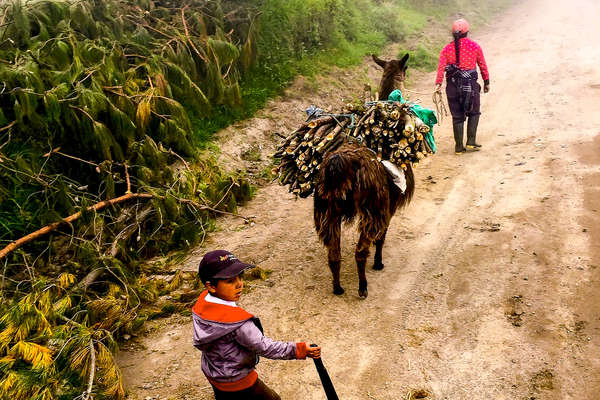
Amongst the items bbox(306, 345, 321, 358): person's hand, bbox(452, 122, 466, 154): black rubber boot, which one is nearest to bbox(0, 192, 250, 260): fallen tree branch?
bbox(306, 345, 321, 358): person's hand

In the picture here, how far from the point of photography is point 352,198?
14.0 ft

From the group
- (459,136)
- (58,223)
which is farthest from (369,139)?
(459,136)

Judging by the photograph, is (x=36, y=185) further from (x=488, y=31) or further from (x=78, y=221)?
(x=488, y=31)

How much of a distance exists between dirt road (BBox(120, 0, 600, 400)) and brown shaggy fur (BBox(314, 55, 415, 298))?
2.07 feet

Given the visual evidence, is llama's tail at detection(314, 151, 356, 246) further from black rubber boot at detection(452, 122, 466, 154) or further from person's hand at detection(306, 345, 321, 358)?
black rubber boot at detection(452, 122, 466, 154)

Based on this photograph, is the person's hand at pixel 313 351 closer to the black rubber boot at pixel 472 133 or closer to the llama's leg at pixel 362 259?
the llama's leg at pixel 362 259

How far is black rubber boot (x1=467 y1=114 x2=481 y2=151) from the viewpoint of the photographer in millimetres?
8102

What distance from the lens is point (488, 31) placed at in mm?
16594

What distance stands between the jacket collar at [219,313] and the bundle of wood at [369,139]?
2336 millimetres

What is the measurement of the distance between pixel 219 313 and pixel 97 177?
388cm

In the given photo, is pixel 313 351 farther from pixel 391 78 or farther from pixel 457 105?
pixel 457 105

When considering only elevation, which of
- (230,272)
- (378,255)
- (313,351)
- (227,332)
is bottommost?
(378,255)

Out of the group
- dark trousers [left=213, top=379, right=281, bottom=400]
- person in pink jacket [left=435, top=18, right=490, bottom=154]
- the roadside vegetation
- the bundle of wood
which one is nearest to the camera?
dark trousers [left=213, top=379, right=281, bottom=400]

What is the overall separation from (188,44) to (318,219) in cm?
454
